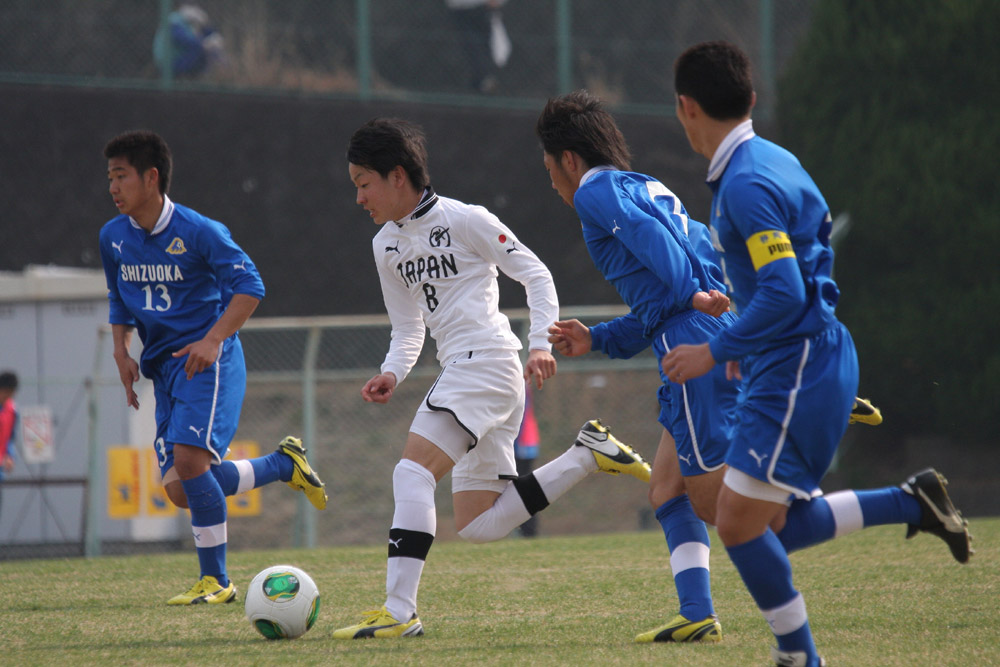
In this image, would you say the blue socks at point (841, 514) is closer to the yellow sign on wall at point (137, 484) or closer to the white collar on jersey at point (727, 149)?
the white collar on jersey at point (727, 149)

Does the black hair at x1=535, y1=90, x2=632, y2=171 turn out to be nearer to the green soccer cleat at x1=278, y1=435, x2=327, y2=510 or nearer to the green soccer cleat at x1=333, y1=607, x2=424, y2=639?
the green soccer cleat at x1=333, y1=607, x2=424, y2=639

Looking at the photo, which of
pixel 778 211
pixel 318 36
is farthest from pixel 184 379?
pixel 318 36

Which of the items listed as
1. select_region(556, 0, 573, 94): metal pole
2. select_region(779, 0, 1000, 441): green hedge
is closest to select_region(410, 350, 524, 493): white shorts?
select_region(779, 0, 1000, 441): green hedge

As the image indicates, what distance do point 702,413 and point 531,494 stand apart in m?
1.01

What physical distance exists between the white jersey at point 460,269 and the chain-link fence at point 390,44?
1027 centimetres

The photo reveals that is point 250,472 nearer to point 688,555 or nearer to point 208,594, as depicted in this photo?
point 208,594

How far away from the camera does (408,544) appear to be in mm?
4336

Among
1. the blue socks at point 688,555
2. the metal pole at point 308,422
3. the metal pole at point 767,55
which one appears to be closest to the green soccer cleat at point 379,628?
the blue socks at point 688,555

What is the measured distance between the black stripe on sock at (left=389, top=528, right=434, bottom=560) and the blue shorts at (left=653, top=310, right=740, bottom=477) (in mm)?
988

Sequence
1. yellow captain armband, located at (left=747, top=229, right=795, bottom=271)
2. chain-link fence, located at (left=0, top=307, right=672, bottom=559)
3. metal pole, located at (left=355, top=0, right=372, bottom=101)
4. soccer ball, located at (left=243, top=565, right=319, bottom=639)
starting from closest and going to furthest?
yellow captain armband, located at (left=747, top=229, right=795, bottom=271)
soccer ball, located at (left=243, top=565, right=319, bottom=639)
chain-link fence, located at (left=0, top=307, right=672, bottom=559)
metal pole, located at (left=355, top=0, right=372, bottom=101)

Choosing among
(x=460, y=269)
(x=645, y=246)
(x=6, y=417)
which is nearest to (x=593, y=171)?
(x=645, y=246)

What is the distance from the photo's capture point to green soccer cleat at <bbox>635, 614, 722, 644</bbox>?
4145 mm

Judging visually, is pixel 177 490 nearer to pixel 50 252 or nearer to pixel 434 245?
pixel 434 245

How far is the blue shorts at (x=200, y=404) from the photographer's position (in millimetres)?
5516
